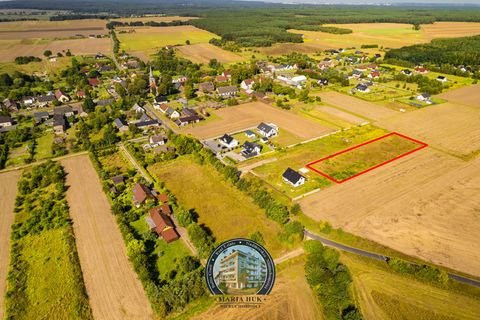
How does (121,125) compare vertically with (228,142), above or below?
below

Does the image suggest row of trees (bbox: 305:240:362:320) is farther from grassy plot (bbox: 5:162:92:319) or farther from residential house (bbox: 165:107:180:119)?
residential house (bbox: 165:107:180:119)

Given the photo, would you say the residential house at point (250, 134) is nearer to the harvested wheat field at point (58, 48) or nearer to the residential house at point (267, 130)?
the residential house at point (267, 130)

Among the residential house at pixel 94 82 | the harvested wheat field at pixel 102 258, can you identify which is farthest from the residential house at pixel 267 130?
the residential house at pixel 94 82

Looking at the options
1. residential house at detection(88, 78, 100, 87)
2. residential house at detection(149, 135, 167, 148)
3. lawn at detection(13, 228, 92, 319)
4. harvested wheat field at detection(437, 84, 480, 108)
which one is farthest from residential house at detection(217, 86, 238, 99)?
lawn at detection(13, 228, 92, 319)

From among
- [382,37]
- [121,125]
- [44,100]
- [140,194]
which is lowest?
[44,100]

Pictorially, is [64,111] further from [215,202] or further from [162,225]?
[162,225]

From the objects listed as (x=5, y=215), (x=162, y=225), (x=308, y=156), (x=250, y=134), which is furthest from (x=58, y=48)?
(x=162, y=225)

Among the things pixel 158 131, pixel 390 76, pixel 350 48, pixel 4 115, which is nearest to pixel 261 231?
pixel 158 131
